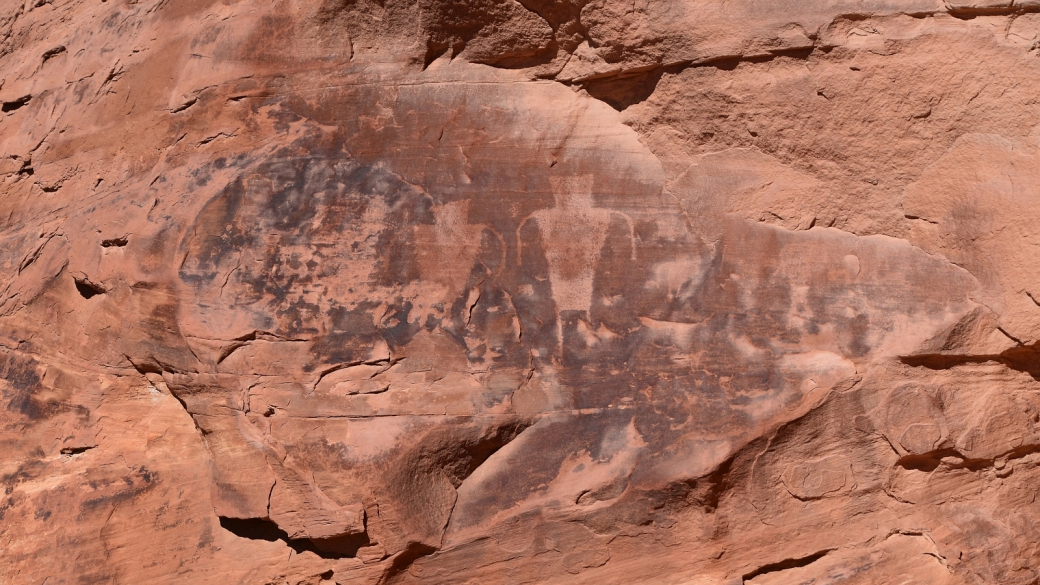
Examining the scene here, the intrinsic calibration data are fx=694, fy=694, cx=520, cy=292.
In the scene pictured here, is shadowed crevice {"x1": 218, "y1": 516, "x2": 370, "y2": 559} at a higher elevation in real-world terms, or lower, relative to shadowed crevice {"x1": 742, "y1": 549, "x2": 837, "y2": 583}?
higher

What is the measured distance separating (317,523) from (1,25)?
3.15m

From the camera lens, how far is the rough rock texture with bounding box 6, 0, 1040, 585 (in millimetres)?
2592

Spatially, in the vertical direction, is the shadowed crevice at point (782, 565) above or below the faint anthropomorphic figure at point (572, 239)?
below

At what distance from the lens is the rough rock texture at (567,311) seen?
2592 mm

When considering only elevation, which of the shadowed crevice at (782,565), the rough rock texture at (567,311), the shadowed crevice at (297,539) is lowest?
the shadowed crevice at (782,565)

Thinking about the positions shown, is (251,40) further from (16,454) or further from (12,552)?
(12,552)

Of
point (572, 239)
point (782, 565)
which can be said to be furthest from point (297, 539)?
point (782, 565)

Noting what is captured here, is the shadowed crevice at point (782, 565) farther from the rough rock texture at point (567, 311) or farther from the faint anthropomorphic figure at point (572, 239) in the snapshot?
the faint anthropomorphic figure at point (572, 239)

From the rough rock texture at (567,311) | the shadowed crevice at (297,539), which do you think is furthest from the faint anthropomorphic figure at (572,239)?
the shadowed crevice at (297,539)

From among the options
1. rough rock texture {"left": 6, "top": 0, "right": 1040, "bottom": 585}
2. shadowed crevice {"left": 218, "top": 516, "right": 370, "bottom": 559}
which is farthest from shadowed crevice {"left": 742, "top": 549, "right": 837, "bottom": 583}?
shadowed crevice {"left": 218, "top": 516, "right": 370, "bottom": 559}

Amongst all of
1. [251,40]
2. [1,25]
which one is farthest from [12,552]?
[1,25]

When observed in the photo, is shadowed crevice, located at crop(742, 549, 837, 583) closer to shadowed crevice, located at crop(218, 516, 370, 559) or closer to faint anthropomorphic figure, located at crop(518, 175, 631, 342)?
faint anthropomorphic figure, located at crop(518, 175, 631, 342)

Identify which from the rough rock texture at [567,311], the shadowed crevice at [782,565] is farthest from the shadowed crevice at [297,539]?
the shadowed crevice at [782,565]

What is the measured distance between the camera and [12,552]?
106 inches
